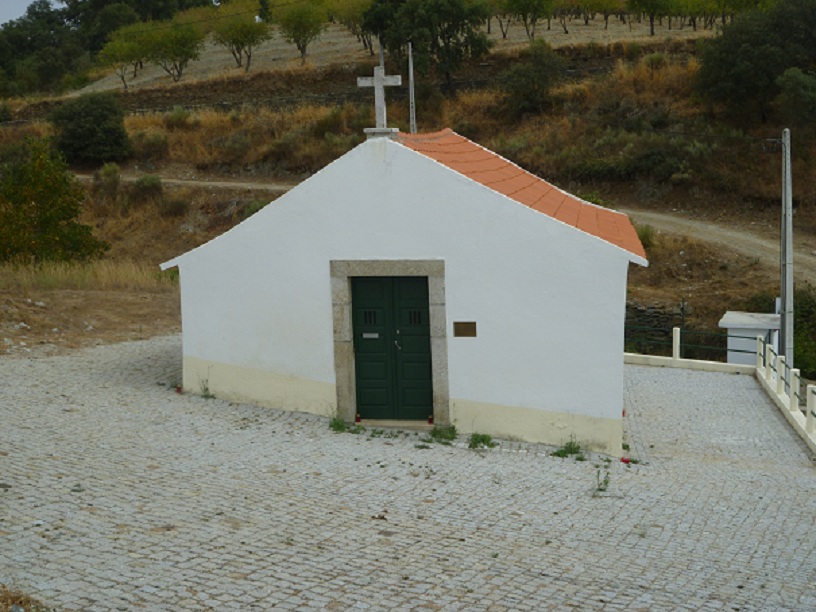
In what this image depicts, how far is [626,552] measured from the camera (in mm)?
8055

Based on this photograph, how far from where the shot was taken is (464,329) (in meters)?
11.5

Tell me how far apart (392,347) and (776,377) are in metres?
7.45

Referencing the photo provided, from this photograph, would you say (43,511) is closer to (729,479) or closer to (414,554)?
(414,554)

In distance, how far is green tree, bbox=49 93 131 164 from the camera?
4581cm

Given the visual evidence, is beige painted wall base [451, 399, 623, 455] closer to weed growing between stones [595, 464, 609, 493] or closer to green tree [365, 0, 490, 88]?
weed growing between stones [595, 464, 609, 493]

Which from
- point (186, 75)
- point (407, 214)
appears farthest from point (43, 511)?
point (186, 75)

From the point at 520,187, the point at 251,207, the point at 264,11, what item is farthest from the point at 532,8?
the point at 520,187

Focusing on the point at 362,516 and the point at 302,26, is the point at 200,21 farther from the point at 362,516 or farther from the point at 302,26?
the point at 362,516

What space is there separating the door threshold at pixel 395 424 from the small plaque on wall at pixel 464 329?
1.24m

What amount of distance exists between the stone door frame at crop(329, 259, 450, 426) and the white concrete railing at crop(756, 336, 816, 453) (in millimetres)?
5157

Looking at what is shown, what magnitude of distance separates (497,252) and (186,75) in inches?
2139

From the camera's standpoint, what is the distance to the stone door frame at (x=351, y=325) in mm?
11508

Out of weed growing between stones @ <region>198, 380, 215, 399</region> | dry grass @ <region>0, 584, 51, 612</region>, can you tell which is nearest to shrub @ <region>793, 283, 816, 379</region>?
weed growing between stones @ <region>198, 380, 215, 399</region>

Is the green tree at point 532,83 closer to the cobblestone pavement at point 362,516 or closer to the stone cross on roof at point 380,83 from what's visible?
the stone cross on roof at point 380,83
